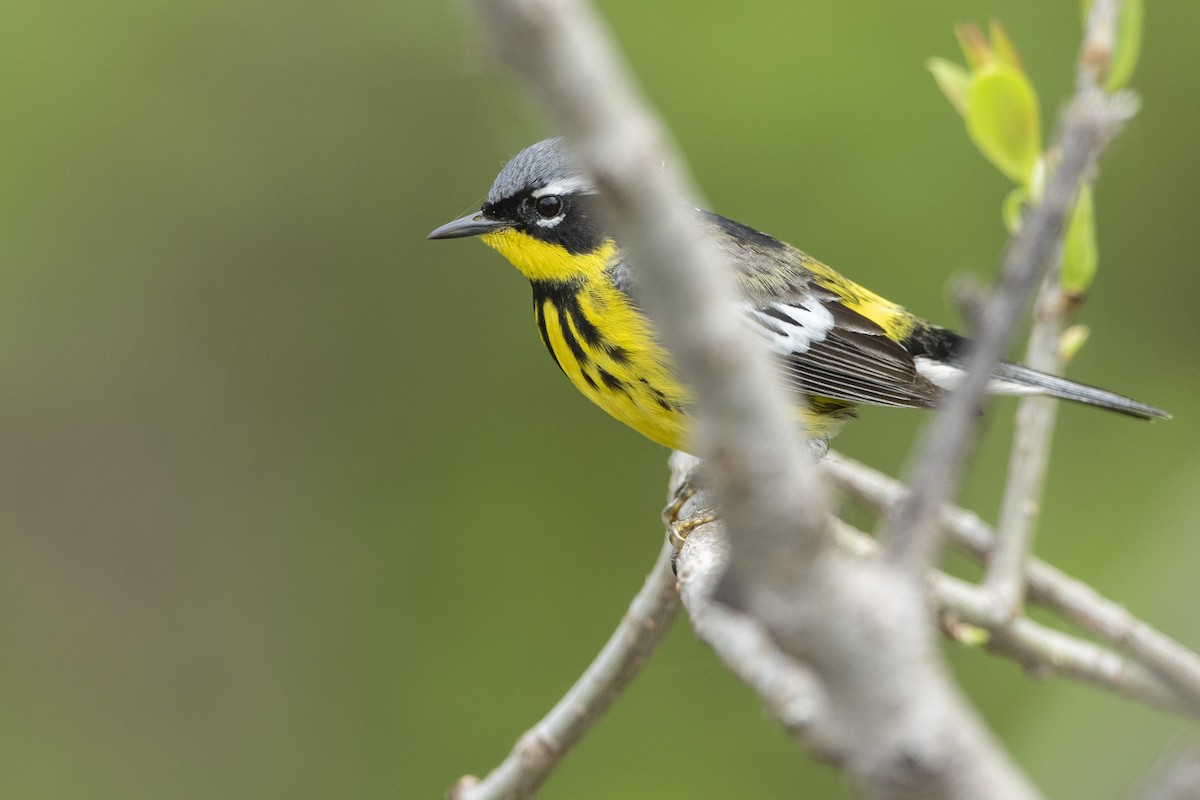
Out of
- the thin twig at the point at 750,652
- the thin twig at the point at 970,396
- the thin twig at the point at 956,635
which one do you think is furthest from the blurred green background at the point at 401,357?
the thin twig at the point at 970,396

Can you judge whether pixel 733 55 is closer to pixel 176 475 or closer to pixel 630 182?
pixel 176 475

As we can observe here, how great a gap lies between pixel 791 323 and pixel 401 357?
69.4 inches

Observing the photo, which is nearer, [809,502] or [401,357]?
[809,502]

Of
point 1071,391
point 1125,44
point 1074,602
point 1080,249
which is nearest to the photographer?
point 1125,44

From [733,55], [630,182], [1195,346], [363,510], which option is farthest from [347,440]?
[630,182]

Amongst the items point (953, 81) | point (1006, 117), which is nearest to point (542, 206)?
point (953, 81)

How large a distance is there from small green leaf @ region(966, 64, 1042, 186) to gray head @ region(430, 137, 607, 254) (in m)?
0.96

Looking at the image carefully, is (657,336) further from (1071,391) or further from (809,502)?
(809,502)

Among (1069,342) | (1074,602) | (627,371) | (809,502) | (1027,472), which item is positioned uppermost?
(809,502)

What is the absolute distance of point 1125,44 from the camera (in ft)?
7.45

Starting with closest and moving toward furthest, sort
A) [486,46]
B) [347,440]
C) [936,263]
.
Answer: [486,46] < [936,263] < [347,440]

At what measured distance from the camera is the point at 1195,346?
430cm

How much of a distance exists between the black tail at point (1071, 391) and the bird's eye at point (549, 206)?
3.45ft

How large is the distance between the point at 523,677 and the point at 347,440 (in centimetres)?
103
